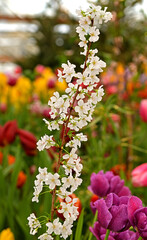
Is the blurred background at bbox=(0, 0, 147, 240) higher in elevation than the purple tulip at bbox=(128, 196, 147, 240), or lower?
higher

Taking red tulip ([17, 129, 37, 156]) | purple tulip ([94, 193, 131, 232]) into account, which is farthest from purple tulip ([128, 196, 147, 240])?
red tulip ([17, 129, 37, 156])

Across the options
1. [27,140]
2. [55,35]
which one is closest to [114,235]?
[27,140]

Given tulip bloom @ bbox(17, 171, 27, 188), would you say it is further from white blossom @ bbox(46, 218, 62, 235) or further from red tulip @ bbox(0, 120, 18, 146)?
white blossom @ bbox(46, 218, 62, 235)

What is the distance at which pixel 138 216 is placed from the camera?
255mm

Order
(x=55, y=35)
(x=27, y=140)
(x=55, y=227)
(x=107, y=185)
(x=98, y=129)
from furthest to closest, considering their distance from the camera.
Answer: (x=55, y=35) < (x=98, y=129) < (x=27, y=140) < (x=107, y=185) < (x=55, y=227)

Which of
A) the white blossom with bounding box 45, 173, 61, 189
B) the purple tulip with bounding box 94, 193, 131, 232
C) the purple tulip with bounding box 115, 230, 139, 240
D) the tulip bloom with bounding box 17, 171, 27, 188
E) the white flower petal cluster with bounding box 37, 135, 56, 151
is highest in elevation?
the tulip bloom with bounding box 17, 171, 27, 188

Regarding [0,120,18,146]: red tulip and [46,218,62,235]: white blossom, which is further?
[0,120,18,146]: red tulip

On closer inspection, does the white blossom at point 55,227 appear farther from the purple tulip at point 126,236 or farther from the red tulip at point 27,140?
the red tulip at point 27,140

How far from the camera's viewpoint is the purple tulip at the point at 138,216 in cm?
25

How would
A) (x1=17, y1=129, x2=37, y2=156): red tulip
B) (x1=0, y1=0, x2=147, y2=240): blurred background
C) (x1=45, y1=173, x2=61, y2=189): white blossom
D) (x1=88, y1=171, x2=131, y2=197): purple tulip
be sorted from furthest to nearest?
(x1=17, y1=129, x2=37, y2=156): red tulip
(x1=0, y1=0, x2=147, y2=240): blurred background
(x1=88, y1=171, x2=131, y2=197): purple tulip
(x1=45, y1=173, x2=61, y2=189): white blossom

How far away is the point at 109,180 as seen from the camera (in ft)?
1.20

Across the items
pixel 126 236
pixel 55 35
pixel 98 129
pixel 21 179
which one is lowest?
pixel 126 236

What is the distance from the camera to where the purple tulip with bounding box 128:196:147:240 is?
25cm

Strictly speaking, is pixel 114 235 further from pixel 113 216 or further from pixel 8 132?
pixel 8 132
